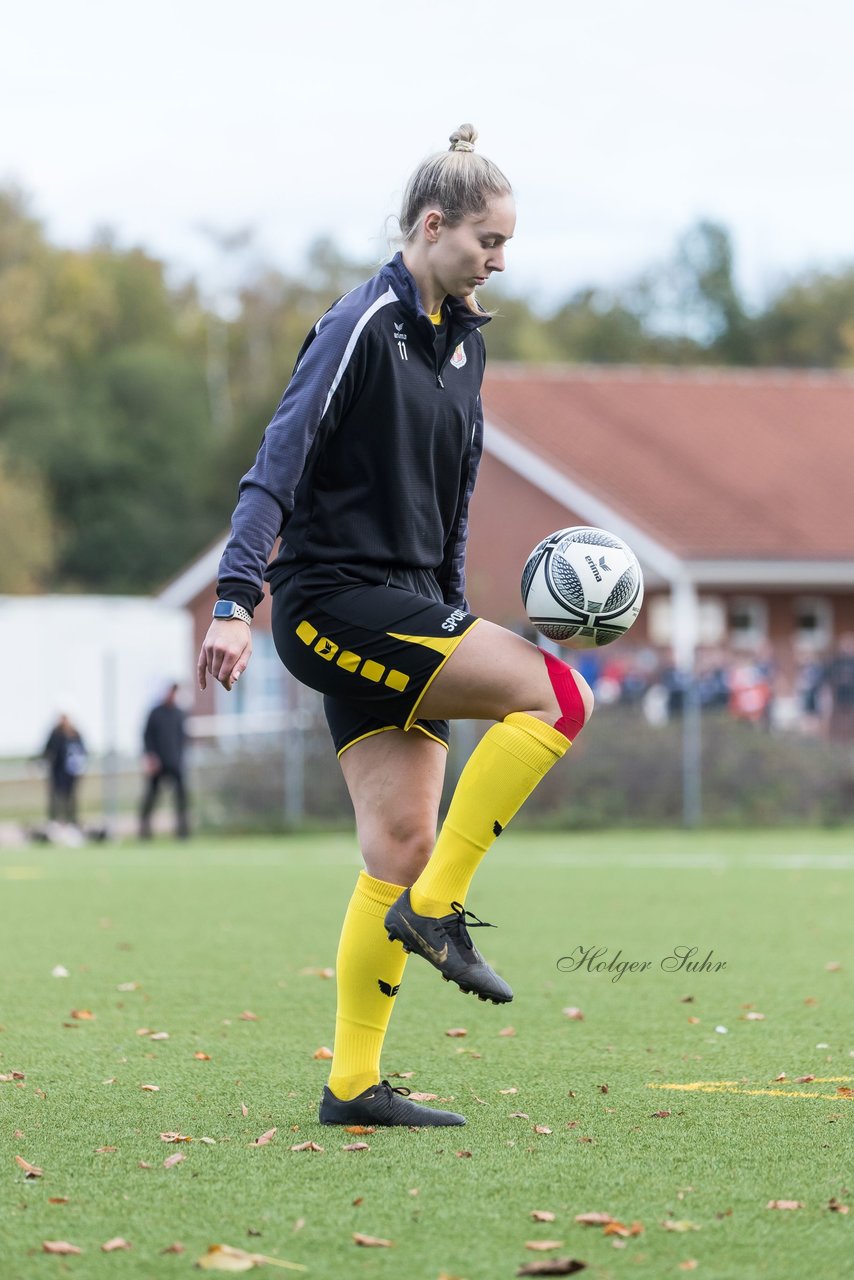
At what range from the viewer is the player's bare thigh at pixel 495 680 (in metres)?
4.26

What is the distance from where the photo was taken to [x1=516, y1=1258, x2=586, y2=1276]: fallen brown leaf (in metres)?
3.16

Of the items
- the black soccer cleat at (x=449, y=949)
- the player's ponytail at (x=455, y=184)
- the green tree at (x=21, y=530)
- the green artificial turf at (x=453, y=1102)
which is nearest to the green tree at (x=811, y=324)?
the green tree at (x=21, y=530)

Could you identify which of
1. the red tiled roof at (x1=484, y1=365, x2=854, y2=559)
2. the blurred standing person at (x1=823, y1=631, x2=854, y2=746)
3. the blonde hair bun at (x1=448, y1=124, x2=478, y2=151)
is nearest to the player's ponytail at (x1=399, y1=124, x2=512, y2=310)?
the blonde hair bun at (x1=448, y1=124, x2=478, y2=151)

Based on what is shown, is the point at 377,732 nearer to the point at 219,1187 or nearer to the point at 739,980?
the point at 219,1187

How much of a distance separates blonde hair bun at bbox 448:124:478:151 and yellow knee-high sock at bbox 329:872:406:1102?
181cm

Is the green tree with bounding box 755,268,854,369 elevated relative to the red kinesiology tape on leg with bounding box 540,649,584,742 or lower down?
elevated

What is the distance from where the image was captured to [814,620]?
34.2 meters

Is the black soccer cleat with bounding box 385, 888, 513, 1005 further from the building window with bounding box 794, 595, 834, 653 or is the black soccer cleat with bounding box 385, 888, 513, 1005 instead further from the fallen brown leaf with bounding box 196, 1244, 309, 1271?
the building window with bounding box 794, 595, 834, 653

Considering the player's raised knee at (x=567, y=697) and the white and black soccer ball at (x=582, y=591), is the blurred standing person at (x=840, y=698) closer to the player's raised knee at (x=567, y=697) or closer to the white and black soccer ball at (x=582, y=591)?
the white and black soccer ball at (x=582, y=591)

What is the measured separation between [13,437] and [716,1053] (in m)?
59.8

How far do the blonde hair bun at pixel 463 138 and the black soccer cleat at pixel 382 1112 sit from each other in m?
2.34

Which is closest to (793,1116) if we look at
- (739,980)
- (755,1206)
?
(755,1206)

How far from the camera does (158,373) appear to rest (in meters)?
66.8
